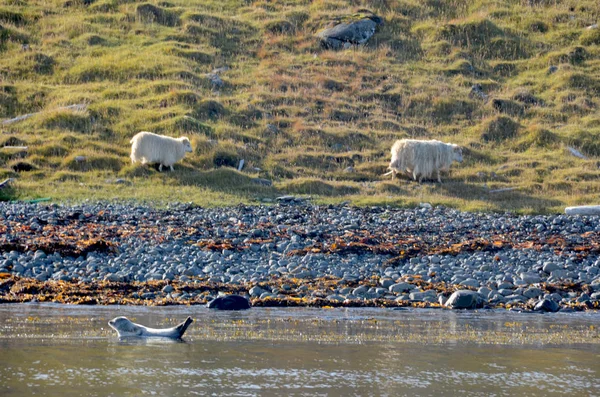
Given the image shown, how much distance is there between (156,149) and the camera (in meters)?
23.8

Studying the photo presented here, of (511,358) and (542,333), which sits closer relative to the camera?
(511,358)

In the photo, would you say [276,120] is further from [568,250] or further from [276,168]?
[568,250]

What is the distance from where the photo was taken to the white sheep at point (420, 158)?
80.1 feet

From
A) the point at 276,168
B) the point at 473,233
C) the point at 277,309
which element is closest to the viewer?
the point at 277,309

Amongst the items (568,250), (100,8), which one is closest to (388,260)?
(568,250)

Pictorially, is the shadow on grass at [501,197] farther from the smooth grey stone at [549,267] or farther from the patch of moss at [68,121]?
the patch of moss at [68,121]

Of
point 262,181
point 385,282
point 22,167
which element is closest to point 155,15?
point 22,167

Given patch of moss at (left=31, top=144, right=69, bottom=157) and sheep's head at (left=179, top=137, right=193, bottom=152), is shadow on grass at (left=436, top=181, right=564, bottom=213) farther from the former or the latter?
patch of moss at (left=31, top=144, right=69, bottom=157)

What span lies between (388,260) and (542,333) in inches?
195

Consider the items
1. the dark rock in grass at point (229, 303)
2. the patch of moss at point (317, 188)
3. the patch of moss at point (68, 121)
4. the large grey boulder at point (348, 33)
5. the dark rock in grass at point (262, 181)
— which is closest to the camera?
the dark rock in grass at point (229, 303)

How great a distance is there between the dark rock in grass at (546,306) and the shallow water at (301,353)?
0.31 metres

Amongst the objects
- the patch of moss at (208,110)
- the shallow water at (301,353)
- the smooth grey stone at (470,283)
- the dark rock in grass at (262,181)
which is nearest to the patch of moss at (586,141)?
the dark rock in grass at (262,181)

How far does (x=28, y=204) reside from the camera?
19.9 m

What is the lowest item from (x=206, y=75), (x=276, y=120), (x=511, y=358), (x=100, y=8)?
(x=511, y=358)
